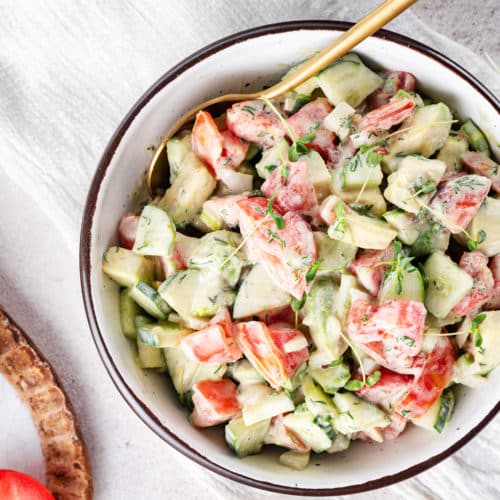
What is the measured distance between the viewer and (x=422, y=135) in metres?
1.46

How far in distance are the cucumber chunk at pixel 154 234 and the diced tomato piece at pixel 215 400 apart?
310 millimetres

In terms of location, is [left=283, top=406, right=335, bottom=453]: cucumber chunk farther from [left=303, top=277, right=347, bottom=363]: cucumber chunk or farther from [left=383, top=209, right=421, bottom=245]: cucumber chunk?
[left=383, top=209, right=421, bottom=245]: cucumber chunk

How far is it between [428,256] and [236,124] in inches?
20.8

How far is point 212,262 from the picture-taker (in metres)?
1.42

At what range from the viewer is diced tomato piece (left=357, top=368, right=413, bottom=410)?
1438mm

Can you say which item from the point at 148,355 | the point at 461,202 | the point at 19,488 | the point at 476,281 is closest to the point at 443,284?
the point at 476,281

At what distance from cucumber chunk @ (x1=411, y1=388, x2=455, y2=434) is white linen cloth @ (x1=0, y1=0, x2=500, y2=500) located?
41 cm

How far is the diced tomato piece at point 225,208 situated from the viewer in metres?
1.45

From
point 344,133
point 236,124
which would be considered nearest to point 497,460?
point 344,133

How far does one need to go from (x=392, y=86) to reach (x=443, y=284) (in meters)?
0.49

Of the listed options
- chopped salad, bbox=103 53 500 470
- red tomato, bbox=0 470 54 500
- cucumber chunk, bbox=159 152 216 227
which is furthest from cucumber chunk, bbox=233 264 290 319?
red tomato, bbox=0 470 54 500

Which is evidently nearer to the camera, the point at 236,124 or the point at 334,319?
the point at 334,319

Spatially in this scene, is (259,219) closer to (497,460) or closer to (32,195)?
(32,195)

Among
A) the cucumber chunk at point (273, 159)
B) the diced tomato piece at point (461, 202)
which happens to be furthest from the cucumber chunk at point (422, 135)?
the cucumber chunk at point (273, 159)
